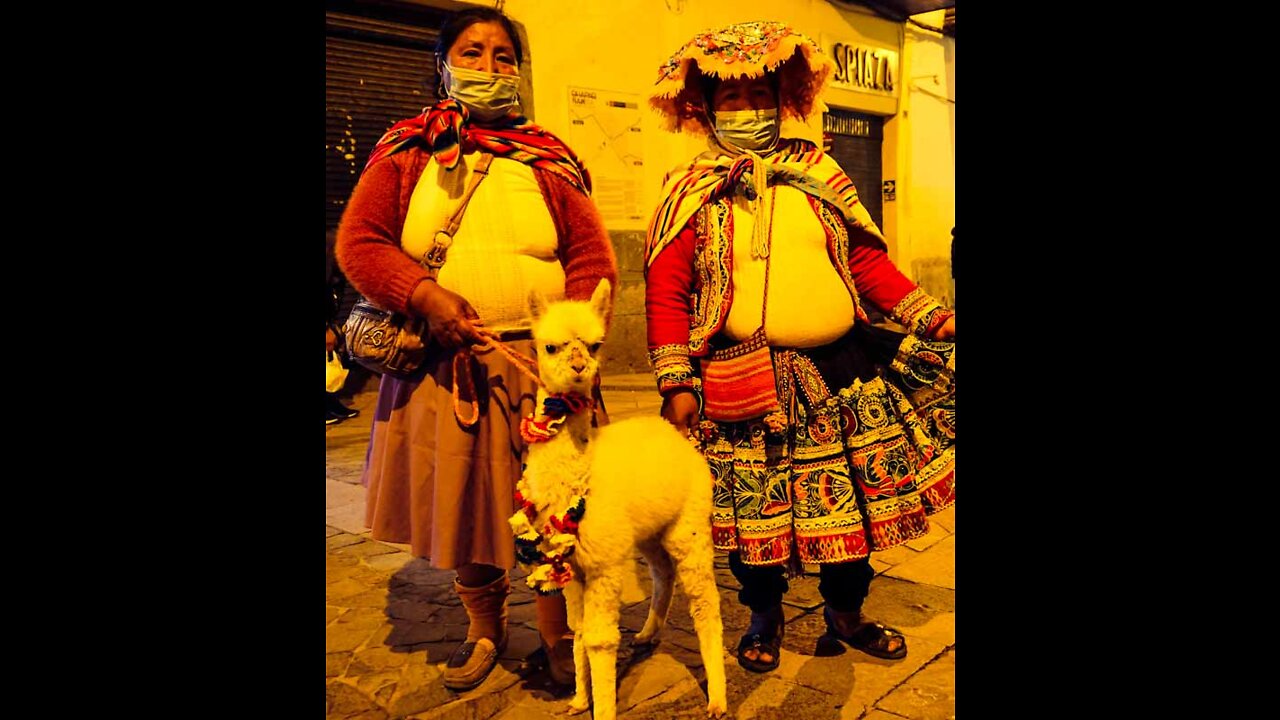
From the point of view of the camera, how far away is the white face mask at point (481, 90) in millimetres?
2521

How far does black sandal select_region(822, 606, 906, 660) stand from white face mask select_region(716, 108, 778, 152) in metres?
1.68

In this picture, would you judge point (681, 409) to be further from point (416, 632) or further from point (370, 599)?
point (370, 599)

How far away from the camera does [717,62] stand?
2588 millimetres

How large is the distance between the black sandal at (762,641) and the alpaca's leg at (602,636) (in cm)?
71

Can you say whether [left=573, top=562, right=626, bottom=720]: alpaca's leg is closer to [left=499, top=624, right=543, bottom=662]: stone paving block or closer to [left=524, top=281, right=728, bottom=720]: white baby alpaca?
[left=524, top=281, right=728, bottom=720]: white baby alpaca

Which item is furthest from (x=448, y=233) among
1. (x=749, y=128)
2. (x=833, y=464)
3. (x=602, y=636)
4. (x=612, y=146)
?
(x=612, y=146)

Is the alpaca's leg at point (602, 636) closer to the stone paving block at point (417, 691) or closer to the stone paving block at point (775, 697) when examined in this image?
the stone paving block at point (775, 697)

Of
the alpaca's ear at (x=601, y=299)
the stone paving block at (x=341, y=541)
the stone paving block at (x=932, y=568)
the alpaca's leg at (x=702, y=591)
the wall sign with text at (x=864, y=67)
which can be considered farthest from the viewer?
the wall sign with text at (x=864, y=67)

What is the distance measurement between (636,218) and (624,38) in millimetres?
1882

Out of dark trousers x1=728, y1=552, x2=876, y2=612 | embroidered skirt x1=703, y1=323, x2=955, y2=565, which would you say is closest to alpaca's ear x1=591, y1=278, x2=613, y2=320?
embroidered skirt x1=703, y1=323, x2=955, y2=565

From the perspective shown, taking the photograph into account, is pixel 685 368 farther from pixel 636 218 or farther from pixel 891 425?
pixel 636 218

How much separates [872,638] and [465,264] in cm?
190

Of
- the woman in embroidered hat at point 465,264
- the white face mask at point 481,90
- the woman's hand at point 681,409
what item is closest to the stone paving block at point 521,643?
the woman in embroidered hat at point 465,264
